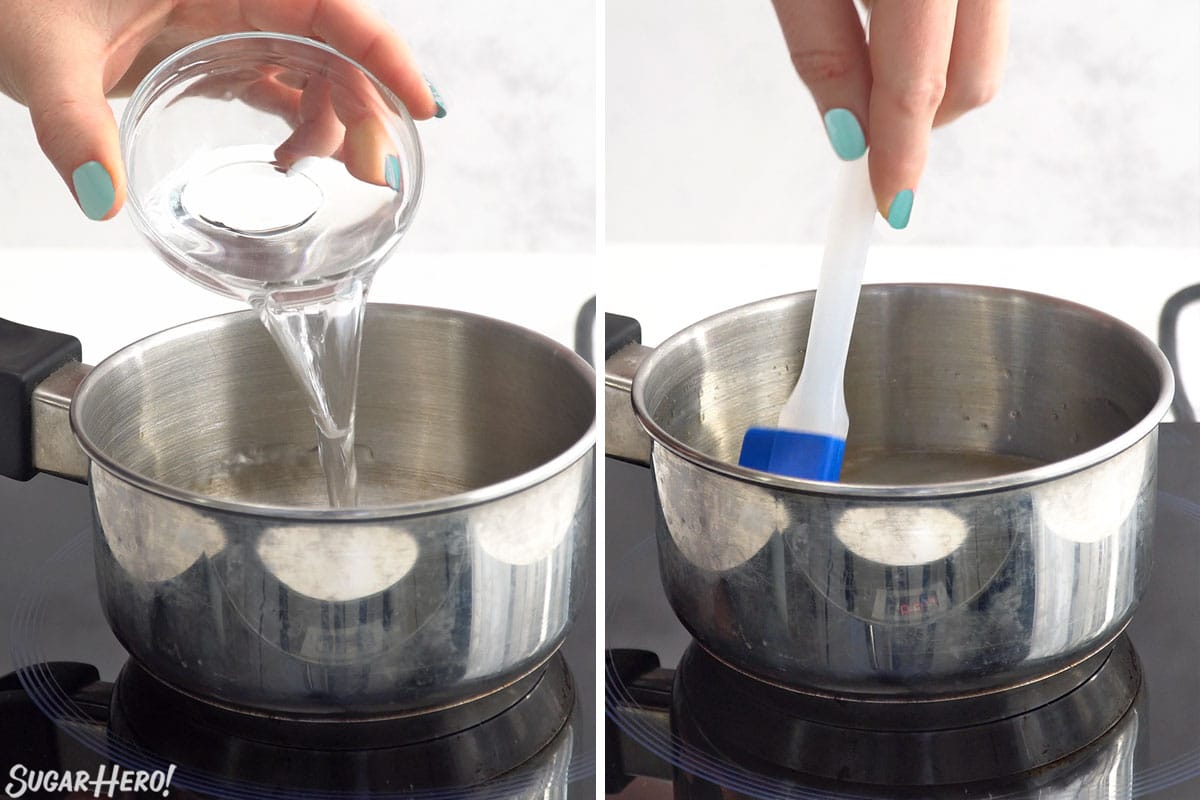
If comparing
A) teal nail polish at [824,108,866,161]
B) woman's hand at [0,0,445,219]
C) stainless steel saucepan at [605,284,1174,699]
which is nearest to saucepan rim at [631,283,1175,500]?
stainless steel saucepan at [605,284,1174,699]

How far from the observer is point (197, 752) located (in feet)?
1.53

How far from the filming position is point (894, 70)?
0.48 m

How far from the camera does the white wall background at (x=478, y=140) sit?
3.05 feet

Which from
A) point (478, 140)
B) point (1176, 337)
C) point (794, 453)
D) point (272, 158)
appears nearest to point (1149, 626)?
point (794, 453)

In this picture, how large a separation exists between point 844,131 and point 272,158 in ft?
0.87

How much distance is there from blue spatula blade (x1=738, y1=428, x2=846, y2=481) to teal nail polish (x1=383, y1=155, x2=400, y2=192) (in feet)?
0.61

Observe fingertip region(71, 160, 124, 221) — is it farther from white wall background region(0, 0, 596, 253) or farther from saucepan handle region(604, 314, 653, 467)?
white wall background region(0, 0, 596, 253)

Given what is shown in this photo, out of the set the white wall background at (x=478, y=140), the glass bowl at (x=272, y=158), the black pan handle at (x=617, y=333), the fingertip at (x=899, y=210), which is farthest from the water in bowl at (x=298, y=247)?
the white wall background at (x=478, y=140)

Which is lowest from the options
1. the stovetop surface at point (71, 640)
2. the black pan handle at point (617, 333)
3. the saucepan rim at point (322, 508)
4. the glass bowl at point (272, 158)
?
the stovetop surface at point (71, 640)

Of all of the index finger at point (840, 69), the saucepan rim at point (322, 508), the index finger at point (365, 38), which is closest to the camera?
the saucepan rim at point (322, 508)

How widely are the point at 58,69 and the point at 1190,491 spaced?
0.53 metres

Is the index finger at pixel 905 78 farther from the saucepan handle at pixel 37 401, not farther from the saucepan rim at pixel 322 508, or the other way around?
the saucepan handle at pixel 37 401

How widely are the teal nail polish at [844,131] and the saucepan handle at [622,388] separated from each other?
11 centimetres

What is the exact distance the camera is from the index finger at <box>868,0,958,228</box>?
0.48 meters
